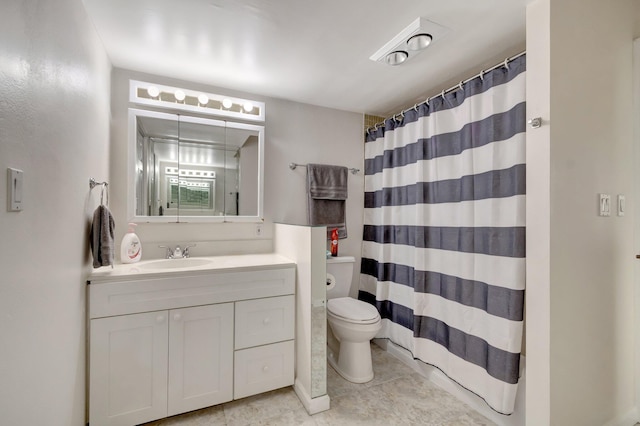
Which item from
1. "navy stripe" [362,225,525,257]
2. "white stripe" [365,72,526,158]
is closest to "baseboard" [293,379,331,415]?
"navy stripe" [362,225,525,257]

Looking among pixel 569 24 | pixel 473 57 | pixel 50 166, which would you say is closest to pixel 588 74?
pixel 569 24

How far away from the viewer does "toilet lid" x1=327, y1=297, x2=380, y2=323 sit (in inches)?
78.5

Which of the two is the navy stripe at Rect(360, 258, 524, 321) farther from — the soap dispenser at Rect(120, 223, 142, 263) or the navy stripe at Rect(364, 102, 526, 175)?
the soap dispenser at Rect(120, 223, 142, 263)

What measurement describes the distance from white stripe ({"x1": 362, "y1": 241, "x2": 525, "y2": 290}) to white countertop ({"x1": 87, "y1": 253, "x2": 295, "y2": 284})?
3.05 feet

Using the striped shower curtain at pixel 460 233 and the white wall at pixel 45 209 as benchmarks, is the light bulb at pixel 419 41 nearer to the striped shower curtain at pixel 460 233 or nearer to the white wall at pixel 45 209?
the striped shower curtain at pixel 460 233

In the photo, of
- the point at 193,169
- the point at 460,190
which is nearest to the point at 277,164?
the point at 193,169

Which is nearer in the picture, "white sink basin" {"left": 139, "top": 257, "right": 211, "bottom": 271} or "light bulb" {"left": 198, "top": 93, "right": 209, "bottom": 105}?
"white sink basin" {"left": 139, "top": 257, "right": 211, "bottom": 271}

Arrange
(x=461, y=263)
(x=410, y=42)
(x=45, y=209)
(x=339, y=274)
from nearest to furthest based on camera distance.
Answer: (x=45, y=209) < (x=410, y=42) < (x=461, y=263) < (x=339, y=274)

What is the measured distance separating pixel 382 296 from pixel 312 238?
1.12m

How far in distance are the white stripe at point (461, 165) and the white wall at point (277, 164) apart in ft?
1.44

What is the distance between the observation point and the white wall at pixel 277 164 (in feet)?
6.47

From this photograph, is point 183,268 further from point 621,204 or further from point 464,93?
point 621,204

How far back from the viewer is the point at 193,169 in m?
2.16

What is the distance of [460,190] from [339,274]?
1.16 meters
